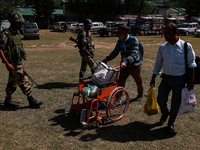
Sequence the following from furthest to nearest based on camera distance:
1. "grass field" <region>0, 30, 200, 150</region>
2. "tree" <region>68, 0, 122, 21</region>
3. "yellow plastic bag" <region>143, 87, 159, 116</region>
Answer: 1. "tree" <region>68, 0, 122, 21</region>
2. "yellow plastic bag" <region>143, 87, 159, 116</region>
3. "grass field" <region>0, 30, 200, 150</region>

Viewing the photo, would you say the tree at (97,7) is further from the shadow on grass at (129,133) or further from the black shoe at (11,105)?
the shadow on grass at (129,133)

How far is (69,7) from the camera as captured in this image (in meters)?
51.9

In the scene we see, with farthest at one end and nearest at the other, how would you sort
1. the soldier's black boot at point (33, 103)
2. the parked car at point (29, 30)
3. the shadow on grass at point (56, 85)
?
the parked car at point (29, 30)
the shadow on grass at point (56, 85)
the soldier's black boot at point (33, 103)

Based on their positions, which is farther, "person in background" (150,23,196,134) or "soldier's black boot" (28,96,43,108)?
"soldier's black boot" (28,96,43,108)

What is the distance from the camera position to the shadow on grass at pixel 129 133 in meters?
3.79

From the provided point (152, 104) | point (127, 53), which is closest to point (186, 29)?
point (127, 53)

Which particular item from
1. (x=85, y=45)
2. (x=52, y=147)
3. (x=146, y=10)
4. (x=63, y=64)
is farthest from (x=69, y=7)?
(x=52, y=147)

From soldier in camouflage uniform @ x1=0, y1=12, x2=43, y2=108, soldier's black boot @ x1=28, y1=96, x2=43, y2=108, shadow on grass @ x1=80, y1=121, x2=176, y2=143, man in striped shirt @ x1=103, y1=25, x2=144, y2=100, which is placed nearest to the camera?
shadow on grass @ x1=80, y1=121, x2=176, y2=143

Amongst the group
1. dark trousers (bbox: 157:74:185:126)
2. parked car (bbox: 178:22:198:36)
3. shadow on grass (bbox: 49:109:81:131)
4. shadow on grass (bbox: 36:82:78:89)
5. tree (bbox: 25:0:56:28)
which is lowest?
shadow on grass (bbox: 49:109:81:131)

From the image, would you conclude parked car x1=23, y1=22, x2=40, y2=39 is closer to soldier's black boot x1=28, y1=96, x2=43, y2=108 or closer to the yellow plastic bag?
soldier's black boot x1=28, y1=96, x2=43, y2=108

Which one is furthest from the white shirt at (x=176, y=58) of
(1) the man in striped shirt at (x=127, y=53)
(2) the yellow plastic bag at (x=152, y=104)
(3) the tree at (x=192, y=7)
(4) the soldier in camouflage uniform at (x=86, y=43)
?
(3) the tree at (x=192, y=7)

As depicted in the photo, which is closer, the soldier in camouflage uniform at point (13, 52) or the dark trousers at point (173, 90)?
the dark trousers at point (173, 90)

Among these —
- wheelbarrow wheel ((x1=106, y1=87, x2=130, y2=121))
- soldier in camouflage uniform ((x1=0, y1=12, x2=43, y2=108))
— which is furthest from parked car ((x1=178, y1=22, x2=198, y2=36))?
soldier in camouflage uniform ((x1=0, y1=12, x2=43, y2=108))

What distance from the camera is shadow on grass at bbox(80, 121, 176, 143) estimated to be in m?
3.79
